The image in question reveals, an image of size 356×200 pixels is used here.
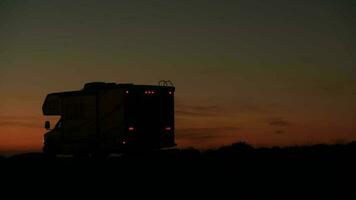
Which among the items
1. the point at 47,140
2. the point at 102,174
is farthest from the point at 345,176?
the point at 47,140

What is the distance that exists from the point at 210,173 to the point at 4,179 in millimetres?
6119

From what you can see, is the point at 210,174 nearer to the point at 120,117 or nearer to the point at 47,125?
the point at 120,117

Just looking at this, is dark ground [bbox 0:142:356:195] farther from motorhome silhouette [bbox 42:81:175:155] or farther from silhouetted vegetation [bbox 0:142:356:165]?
motorhome silhouette [bbox 42:81:175:155]

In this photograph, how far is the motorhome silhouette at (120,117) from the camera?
1055 inches

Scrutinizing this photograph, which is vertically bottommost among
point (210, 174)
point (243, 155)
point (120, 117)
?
point (210, 174)

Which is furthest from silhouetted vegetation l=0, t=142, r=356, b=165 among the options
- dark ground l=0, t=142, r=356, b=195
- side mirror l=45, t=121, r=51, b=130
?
side mirror l=45, t=121, r=51, b=130

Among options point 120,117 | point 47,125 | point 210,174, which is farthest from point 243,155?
point 47,125

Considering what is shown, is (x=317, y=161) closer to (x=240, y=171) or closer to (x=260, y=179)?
(x=240, y=171)

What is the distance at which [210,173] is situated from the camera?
59.6ft

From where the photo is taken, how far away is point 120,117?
88.0 ft

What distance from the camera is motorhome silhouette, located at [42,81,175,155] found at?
26797 mm

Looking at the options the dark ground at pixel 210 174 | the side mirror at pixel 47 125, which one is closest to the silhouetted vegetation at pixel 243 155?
the dark ground at pixel 210 174

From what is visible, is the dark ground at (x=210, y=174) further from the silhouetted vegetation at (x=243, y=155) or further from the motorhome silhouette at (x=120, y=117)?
the motorhome silhouette at (x=120, y=117)

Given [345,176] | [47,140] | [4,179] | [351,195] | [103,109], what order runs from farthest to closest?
[47,140]
[103,109]
[4,179]
[345,176]
[351,195]
